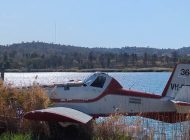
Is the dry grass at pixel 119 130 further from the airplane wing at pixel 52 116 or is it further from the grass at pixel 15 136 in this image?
the grass at pixel 15 136

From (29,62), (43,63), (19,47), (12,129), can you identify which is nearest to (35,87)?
(12,129)

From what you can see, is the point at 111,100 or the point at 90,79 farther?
the point at 90,79

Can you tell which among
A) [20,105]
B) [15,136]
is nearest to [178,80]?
[20,105]

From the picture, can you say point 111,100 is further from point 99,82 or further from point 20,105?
point 20,105

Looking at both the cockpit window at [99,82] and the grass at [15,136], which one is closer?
the grass at [15,136]

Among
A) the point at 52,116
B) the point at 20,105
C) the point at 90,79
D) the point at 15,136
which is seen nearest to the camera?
the point at 15,136

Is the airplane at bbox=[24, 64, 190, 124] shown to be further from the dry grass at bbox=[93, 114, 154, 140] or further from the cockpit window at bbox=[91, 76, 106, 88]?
the dry grass at bbox=[93, 114, 154, 140]

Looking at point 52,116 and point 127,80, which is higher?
point 52,116

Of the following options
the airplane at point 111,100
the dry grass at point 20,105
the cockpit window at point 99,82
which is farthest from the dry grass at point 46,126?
the cockpit window at point 99,82

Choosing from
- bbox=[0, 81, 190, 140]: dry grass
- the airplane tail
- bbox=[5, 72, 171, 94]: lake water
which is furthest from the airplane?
bbox=[0, 81, 190, 140]: dry grass

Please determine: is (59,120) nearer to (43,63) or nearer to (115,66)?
(43,63)

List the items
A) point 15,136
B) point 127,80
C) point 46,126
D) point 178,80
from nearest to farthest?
point 15,136 < point 46,126 < point 178,80 < point 127,80

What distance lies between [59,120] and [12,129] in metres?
1.24

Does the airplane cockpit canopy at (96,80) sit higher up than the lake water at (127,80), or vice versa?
the airplane cockpit canopy at (96,80)
